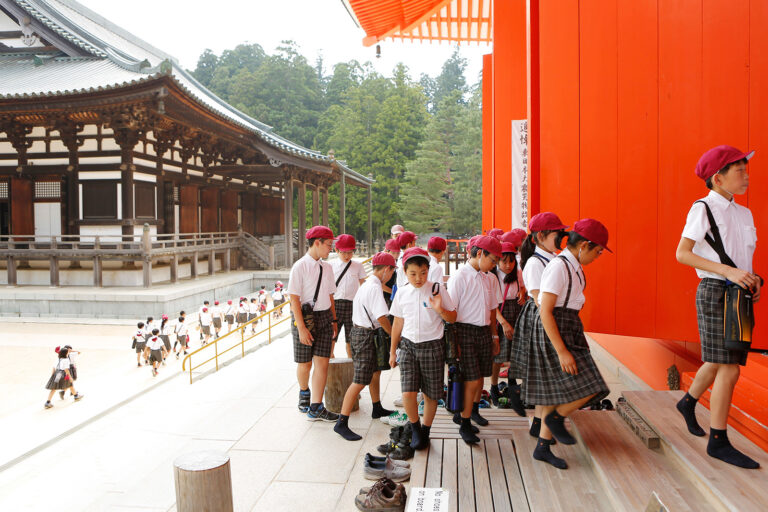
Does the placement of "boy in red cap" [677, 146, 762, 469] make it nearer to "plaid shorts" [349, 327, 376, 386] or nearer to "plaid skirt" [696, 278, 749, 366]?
"plaid skirt" [696, 278, 749, 366]

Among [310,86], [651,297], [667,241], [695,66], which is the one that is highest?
[310,86]

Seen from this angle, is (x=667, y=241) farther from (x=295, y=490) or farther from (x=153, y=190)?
(x=153, y=190)

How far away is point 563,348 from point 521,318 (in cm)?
52

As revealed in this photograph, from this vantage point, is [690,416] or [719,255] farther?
[690,416]

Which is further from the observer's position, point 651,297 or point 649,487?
point 651,297

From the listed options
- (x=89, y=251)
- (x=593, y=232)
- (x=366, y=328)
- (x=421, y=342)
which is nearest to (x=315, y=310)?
(x=366, y=328)

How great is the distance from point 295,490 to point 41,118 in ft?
45.5

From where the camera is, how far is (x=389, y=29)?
29.1ft

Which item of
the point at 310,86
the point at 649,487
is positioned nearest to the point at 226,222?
the point at 649,487

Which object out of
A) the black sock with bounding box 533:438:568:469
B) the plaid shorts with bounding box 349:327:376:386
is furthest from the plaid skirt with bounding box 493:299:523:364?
the black sock with bounding box 533:438:568:469

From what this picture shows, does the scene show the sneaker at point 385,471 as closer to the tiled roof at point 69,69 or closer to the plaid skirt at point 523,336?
the plaid skirt at point 523,336

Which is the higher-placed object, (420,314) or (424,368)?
(420,314)

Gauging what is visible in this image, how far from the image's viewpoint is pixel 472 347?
11.5ft

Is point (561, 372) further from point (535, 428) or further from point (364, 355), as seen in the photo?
point (364, 355)
